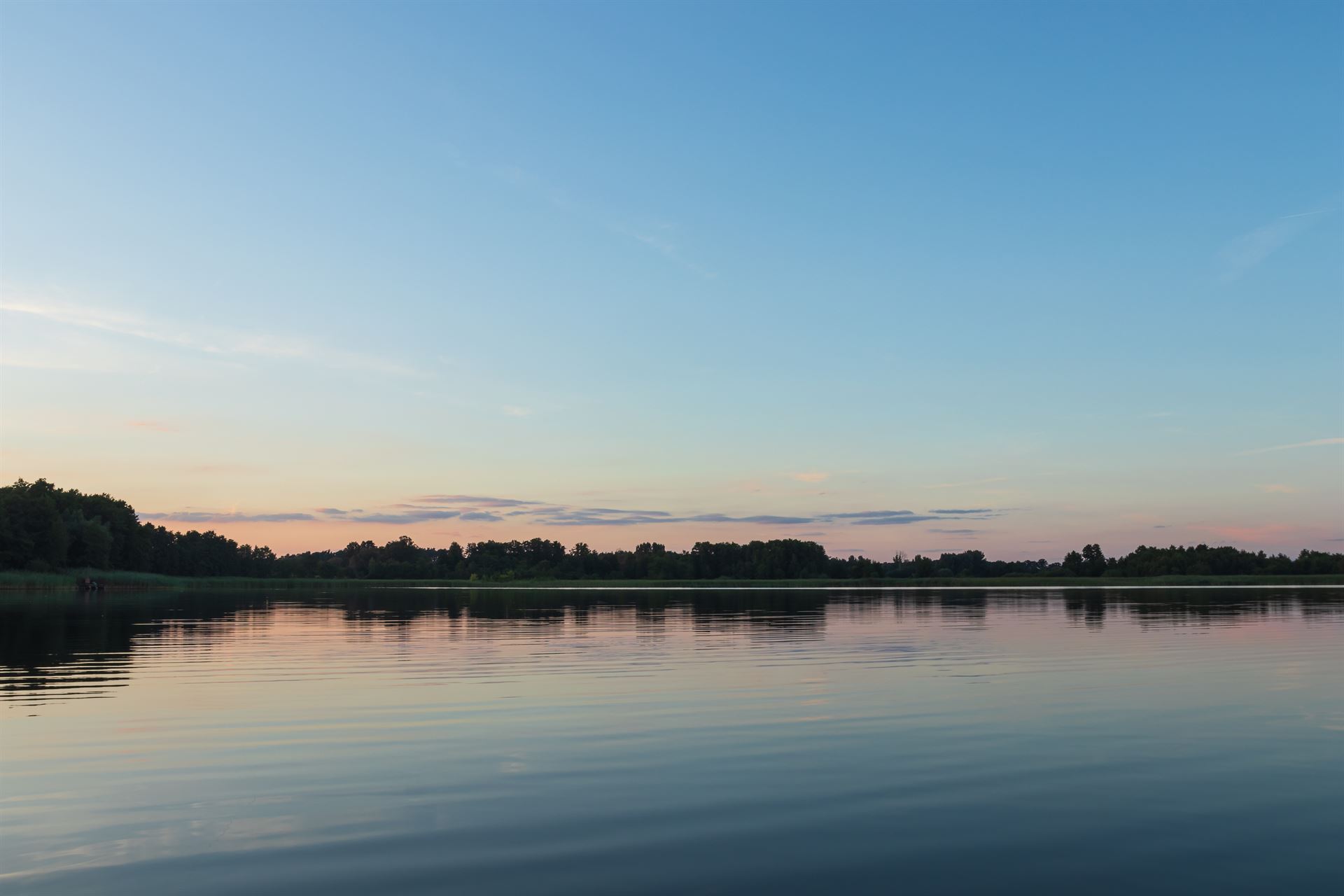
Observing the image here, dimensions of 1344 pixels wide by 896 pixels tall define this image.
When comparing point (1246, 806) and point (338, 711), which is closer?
point (1246, 806)

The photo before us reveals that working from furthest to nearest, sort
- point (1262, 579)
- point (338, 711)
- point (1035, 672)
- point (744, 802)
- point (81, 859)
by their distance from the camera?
point (1262, 579) < point (1035, 672) < point (338, 711) < point (744, 802) < point (81, 859)

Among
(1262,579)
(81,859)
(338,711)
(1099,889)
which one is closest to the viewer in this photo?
(1099,889)

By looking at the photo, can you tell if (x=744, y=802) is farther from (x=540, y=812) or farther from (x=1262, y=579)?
(x=1262, y=579)

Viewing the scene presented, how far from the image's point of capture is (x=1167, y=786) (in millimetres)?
13773

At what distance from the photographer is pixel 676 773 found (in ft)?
48.4

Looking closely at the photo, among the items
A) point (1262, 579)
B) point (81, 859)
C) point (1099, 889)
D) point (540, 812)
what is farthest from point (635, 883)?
point (1262, 579)

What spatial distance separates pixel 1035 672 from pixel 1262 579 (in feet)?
579

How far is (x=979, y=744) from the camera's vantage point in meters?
17.0

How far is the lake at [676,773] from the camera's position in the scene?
998 centimetres

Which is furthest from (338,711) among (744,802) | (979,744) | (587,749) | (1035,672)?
(1035,672)

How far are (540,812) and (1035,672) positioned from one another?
2042 centimetres

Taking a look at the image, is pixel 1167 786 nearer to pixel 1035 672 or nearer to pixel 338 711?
pixel 1035 672

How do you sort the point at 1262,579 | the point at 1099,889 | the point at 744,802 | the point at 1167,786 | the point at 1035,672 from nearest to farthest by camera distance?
the point at 1099,889 → the point at 744,802 → the point at 1167,786 → the point at 1035,672 → the point at 1262,579

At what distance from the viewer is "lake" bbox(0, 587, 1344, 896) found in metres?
9.98
